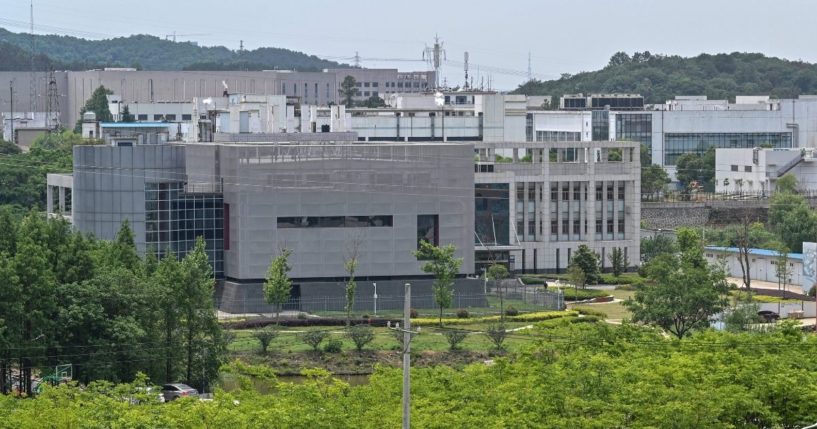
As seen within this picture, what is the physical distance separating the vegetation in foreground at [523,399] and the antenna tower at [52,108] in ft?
255

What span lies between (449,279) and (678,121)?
4673cm

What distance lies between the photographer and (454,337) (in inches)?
1757

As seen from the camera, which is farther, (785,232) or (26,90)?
(26,90)

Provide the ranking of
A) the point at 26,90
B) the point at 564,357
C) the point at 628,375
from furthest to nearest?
the point at 26,90 < the point at 564,357 < the point at 628,375

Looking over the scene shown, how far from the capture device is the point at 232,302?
51.0 meters

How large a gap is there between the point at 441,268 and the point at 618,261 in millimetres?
12988

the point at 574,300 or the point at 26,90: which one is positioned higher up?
the point at 26,90

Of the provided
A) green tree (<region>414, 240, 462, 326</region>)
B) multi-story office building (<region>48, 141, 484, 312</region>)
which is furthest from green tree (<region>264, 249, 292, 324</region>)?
green tree (<region>414, 240, 462, 326</region>)

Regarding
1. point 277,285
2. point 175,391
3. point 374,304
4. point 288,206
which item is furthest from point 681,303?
point 288,206

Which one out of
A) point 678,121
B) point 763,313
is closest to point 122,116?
point 678,121

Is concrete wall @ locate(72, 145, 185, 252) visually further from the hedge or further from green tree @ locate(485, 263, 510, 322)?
green tree @ locate(485, 263, 510, 322)

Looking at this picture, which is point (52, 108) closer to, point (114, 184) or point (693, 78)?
point (693, 78)

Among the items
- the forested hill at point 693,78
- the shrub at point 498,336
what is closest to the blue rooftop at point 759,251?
the shrub at point 498,336

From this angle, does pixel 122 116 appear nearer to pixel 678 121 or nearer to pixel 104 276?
pixel 678 121
